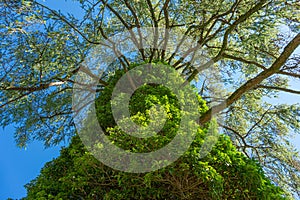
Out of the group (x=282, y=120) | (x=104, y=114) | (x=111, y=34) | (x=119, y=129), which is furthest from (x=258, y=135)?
(x=119, y=129)

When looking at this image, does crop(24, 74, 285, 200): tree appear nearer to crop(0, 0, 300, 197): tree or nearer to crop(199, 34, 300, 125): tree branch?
crop(199, 34, 300, 125): tree branch

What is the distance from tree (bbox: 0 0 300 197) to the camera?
587 centimetres

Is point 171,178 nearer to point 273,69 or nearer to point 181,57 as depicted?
point 273,69

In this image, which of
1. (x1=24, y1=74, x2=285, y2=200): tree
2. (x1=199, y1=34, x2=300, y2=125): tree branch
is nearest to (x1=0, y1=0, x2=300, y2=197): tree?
(x1=199, y1=34, x2=300, y2=125): tree branch

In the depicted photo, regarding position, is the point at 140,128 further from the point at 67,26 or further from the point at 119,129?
the point at 67,26

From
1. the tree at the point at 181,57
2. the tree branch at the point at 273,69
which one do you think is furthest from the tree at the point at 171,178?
the tree at the point at 181,57

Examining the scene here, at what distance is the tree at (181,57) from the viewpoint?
5.87 metres

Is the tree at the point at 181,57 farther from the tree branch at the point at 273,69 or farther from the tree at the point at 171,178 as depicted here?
the tree at the point at 171,178

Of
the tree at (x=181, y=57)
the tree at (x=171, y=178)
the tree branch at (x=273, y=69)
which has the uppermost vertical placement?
the tree at (x=181, y=57)

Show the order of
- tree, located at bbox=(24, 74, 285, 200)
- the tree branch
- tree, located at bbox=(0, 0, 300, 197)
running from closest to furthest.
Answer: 1. tree, located at bbox=(24, 74, 285, 200)
2. the tree branch
3. tree, located at bbox=(0, 0, 300, 197)

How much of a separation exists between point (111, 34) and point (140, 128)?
482 cm

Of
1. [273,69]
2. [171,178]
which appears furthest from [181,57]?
[171,178]

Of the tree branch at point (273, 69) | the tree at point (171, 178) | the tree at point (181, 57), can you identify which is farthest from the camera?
the tree at point (181, 57)

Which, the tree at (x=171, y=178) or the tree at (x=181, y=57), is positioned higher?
the tree at (x=181, y=57)
